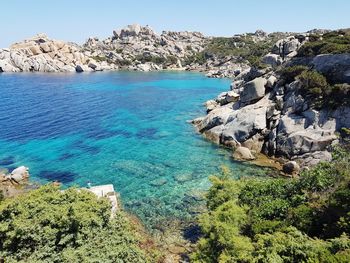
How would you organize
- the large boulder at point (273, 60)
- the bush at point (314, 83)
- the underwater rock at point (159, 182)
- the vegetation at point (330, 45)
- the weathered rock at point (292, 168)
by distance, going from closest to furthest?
1. the underwater rock at point (159, 182)
2. the weathered rock at point (292, 168)
3. the bush at point (314, 83)
4. the vegetation at point (330, 45)
5. the large boulder at point (273, 60)

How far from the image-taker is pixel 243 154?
40219mm

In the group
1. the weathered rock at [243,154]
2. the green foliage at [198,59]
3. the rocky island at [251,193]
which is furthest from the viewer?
the green foliage at [198,59]

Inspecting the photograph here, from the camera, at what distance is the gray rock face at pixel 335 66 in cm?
4234

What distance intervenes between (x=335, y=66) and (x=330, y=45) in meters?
6.10

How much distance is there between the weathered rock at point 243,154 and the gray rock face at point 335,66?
16.6 meters

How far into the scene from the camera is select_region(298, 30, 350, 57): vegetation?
150 ft

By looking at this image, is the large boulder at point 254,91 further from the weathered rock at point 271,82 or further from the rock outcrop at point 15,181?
the rock outcrop at point 15,181

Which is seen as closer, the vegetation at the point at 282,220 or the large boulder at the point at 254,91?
the vegetation at the point at 282,220

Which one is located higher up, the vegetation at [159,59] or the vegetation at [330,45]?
the vegetation at [330,45]

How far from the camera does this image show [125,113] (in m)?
67.5

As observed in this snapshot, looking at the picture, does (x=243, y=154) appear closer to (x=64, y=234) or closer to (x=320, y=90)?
(x=320, y=90)

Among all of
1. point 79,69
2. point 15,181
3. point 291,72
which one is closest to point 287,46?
point 291,72

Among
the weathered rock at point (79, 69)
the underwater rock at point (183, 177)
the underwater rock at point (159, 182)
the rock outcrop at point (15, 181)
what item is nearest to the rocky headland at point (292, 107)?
the underwater rock at point (183, 177)

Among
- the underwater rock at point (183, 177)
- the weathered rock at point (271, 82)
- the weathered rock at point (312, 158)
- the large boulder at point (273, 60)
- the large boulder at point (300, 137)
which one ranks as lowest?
the underwater rock at point (183, 177)
